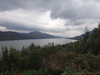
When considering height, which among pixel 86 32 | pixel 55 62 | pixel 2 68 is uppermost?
pixel 86 32

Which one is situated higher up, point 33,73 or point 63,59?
point 63,59

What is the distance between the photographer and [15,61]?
12.9 m

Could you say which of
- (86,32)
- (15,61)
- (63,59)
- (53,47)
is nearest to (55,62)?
(63,59)

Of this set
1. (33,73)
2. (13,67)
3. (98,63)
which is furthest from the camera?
(13,67)

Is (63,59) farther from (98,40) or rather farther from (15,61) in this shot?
(98,40)

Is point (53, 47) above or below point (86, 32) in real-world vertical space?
below

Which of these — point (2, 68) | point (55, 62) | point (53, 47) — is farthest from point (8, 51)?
point (55, 62)

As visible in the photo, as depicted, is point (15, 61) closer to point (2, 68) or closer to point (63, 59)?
point (2, 68)

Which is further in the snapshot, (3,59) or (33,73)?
(3,59)

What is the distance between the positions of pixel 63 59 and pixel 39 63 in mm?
7225

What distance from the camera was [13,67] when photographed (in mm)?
12297

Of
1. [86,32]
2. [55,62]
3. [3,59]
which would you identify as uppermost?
[86,32]

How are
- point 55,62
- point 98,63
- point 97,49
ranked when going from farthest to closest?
point 97,49, point 55,62, point 98,63

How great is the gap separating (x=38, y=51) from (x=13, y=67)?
112 inches
